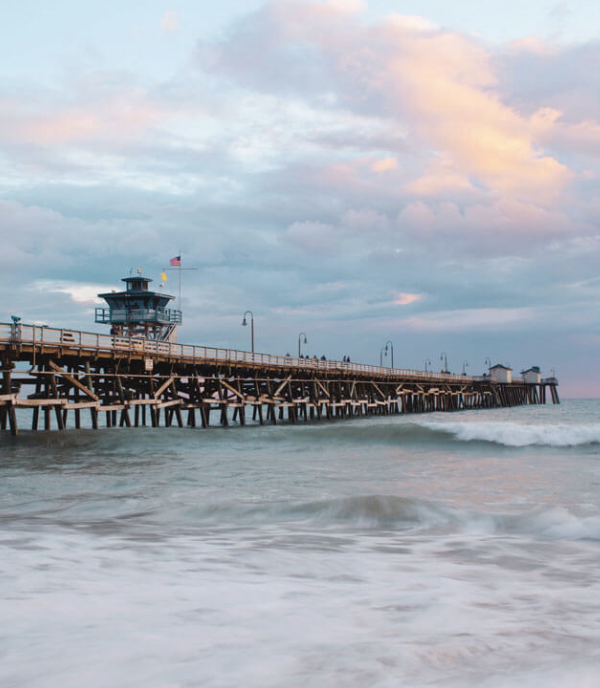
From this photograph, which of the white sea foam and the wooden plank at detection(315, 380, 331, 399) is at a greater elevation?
the wooden plank at detection(315, 380, 331, 399)

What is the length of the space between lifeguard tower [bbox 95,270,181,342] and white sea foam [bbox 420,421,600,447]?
105 ft

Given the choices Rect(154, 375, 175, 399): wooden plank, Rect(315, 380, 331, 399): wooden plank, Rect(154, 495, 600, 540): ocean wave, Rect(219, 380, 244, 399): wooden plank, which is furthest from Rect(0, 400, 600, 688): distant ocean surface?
Rect(315, 380, 331, 399): wooden plank

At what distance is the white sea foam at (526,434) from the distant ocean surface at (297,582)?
13150 mm

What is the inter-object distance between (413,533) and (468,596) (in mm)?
3884

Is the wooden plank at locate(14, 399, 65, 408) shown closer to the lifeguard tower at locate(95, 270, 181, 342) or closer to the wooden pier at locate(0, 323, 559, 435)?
the wooden pier at locate(0, 323, 559, 435)

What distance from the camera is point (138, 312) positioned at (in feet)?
183

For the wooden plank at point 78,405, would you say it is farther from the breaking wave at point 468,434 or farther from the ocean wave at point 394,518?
the ocean wave at point 394,518

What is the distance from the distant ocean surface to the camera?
336 cm

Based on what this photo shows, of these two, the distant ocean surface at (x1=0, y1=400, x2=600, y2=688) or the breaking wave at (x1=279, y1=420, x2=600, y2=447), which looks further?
the breaking wave at (x1=279, y1=420, x2=600, y2=447)

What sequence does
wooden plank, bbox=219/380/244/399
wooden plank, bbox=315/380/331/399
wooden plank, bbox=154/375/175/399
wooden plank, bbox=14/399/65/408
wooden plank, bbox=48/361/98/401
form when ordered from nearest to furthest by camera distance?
wooden plank, bbox=14/399/65/408 → wooden plank, bbox=48/361/98/401 → wooden plank, bbox=154/375/175/399 → wooden plank, bbox=219/380/244/399 → wooden plank, bbox=315/380/331/399

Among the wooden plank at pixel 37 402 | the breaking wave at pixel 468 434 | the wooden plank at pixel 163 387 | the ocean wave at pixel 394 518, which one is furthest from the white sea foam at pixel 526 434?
the ocean wave at pixel 394 518

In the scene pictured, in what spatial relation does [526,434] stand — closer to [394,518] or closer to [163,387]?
[163,387]

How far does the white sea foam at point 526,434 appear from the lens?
28219 mm

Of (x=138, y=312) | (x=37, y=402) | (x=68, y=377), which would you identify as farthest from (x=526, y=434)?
(x=138, y=312)
